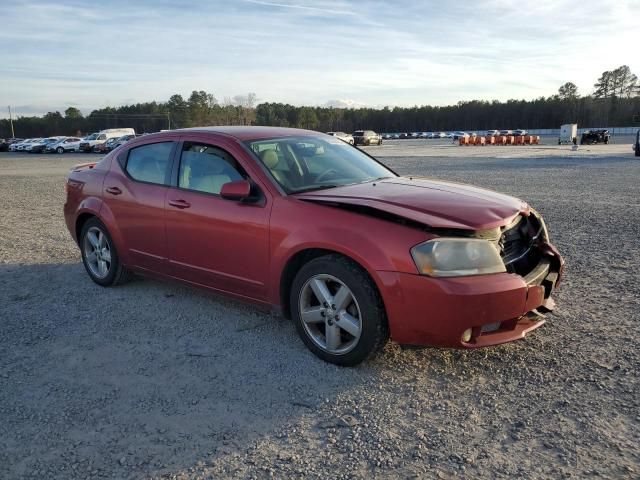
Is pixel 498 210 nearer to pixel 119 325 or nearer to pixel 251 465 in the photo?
pixel 251 465

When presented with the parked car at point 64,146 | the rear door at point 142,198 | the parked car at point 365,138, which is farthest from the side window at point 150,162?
the parked car at point 365,138

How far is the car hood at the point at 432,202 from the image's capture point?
11.6 ft

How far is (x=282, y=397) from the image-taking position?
338 cm

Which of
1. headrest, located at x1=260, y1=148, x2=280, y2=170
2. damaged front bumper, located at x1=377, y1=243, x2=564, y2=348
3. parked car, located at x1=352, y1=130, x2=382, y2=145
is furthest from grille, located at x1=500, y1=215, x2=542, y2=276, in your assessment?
parked car, located at x1=352, y1=130, x2=382, y2=145

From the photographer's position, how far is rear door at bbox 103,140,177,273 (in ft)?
16.1

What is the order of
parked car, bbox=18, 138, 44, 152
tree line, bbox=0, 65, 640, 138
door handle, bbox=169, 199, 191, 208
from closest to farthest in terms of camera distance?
door handle, bbox=169, 199, 191, 208
parked car, bbox=18, 138, 44, 152
tree line, bbox=0, 65, 640, 138

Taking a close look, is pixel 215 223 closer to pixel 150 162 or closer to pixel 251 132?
pixel 251 132

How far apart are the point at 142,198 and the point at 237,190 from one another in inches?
56.3

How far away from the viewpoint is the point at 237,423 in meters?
3.08

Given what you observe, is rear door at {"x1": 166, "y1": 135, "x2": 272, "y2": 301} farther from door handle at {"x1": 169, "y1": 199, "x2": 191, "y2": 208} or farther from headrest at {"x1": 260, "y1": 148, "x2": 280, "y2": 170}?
headrest at {"x1": 260, "y1": 148, "x2": 280, "y2": 170}

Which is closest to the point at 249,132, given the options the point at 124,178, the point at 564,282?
the point at 124,178

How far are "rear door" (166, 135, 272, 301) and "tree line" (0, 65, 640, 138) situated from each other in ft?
321

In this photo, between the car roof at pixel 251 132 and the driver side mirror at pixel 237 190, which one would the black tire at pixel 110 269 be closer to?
the car roof at pixel 251 132

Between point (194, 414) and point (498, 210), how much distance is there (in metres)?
2.43
